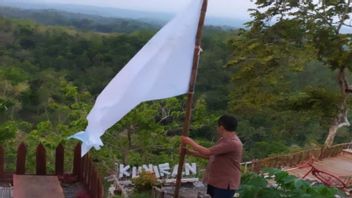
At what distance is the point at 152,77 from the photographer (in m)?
3.71

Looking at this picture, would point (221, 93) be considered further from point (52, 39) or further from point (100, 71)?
point (52, 39)

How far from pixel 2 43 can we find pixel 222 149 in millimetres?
45788

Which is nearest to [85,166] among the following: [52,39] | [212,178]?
[212,178]

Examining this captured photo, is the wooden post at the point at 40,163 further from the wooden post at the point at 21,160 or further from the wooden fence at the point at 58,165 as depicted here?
the wooden post at the point at 21,160

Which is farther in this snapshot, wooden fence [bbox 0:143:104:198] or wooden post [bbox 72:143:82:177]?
wooden post [bbox 72:143:82:177]

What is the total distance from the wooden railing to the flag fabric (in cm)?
587

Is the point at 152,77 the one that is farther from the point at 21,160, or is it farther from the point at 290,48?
the point at 290,48

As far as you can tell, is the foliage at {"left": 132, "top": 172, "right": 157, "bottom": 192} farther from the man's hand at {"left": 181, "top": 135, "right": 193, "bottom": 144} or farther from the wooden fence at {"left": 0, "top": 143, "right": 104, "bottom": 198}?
the man's hand at {"left": 181, "top": 135, "right": 193, "bottom": 144}

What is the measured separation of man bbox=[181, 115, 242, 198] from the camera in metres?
4.17

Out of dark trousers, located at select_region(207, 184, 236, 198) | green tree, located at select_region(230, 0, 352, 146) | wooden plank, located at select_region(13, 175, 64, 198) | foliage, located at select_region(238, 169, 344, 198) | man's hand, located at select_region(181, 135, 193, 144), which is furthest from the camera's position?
green tree, located at select_region(230, 0, 352, 146)

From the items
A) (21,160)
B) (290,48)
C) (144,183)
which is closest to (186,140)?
(21,160)

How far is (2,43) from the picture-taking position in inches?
1843

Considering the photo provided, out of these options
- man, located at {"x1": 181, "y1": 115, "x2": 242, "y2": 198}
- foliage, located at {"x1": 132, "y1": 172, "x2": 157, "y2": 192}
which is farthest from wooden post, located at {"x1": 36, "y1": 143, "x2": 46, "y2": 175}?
foliage, located at {"x1": 132, "y1": 172, "x2": 157, "y2": 192}

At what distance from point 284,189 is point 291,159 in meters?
5.93
